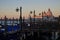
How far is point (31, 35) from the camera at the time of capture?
7.31m

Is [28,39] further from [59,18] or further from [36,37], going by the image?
[59,18]

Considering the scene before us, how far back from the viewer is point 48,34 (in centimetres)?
744

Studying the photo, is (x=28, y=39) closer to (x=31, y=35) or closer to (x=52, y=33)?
(x=31, y=35)

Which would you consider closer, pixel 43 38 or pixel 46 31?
pixel 43 38

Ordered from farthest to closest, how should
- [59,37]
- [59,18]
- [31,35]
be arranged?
[59,18], [31,35], [59,37]

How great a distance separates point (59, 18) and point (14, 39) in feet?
12.1

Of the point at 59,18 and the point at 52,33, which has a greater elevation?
the point at 59,18

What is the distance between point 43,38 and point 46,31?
71 cm

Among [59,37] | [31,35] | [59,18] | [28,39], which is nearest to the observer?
[59,37]

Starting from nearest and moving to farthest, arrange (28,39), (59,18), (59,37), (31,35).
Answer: (59,37) → (28,39) → (31,35) → (59,18)

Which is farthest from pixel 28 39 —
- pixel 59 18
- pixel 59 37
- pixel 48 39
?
pixel 59 18

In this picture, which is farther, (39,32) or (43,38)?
(39,32)

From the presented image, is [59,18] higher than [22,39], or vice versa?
[59,18]

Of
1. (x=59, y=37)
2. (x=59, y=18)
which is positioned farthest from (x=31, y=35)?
(x=59, y=18)
